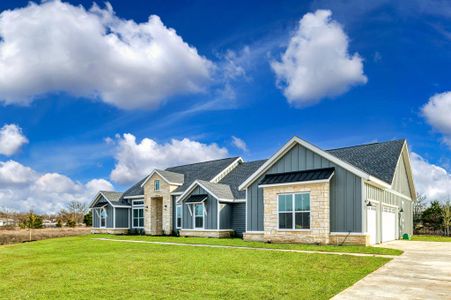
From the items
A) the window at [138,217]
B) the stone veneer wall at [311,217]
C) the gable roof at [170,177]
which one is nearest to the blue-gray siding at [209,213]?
the gable roof at [170,177]

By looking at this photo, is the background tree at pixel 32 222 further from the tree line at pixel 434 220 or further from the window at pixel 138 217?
the tree line at pixel 434 220

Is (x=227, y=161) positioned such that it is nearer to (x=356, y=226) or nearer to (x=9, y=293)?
(x=356, y=226)

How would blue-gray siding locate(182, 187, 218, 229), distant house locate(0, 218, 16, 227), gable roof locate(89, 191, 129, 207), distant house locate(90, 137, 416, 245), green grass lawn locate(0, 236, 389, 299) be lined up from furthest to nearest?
distant house locate(0, 218, 16, 227) < gable roof locate(89, 191, 129, 207) < blue-gray siding locate(182, 187, 218, 229) < distant house locate(90, 137, 416, 245) < green grass lawn locate(0, 236, 389, 299)

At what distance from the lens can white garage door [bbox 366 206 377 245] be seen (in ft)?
61.3

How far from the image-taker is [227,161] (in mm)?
33281

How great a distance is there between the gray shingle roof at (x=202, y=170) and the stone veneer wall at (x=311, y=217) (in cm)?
1037

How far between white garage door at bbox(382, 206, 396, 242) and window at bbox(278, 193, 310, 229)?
524 cm

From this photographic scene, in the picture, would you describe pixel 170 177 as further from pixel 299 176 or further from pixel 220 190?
pixel 299 176

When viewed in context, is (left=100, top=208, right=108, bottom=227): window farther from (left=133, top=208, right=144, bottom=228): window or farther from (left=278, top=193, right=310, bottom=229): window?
(left=278, top=193, right=310, bottom=229): window

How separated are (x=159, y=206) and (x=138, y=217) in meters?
2.87

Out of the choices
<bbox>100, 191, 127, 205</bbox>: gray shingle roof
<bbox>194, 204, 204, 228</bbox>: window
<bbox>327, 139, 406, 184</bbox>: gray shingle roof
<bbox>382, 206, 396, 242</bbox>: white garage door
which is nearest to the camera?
<bbox>327, 139, 406, 184</bbox>: gray shingle roof

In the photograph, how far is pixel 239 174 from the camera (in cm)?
3105

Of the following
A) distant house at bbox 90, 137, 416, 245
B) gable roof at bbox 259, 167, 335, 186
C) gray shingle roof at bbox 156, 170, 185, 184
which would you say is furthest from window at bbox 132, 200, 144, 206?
gable roof at bbox 259, 167, 335, 186

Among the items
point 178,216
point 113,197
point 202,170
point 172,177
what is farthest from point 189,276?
point 113,197
